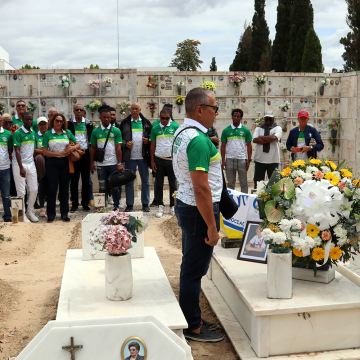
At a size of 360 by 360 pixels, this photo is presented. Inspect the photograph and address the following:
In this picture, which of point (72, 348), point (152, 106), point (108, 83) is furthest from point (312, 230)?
point (152, 106)

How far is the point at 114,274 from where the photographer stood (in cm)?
304

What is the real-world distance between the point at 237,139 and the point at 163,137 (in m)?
1.32

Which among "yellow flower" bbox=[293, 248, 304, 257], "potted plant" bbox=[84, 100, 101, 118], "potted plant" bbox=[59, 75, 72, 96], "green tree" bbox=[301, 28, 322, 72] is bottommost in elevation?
"yellow flower" bbox=[293, 248, 304, 257]

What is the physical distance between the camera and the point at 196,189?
271 centimetres

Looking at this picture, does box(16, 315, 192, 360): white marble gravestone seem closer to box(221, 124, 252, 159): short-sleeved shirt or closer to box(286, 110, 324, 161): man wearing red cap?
box(286, 110, 324, 161): man wearing red cap

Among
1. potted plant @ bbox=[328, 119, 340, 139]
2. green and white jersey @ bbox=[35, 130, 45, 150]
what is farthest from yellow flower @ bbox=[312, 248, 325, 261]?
potted plant @ bbox=[328, 119, 340, 139]

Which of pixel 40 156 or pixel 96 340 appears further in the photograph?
pixel 40 156

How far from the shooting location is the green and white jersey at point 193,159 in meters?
2.71

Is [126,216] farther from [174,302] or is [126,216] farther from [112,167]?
[112,167]

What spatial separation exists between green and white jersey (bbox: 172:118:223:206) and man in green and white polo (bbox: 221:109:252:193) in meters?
4.87

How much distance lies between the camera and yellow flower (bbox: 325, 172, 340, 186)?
3181 millimetres

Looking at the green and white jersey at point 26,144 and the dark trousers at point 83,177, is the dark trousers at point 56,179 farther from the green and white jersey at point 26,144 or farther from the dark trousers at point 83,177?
the dark trousers at point 83,177

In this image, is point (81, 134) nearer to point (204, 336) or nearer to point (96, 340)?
point (204, 336)

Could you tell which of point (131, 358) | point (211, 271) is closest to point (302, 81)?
point (211, 271)
